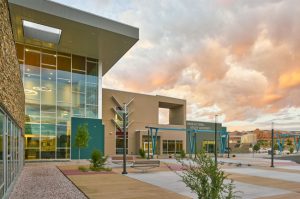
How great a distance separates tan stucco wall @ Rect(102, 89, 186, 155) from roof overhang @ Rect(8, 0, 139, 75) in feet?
40.2

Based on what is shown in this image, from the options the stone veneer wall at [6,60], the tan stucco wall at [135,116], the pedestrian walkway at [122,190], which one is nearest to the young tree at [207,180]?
the pedestrian walkway at [122,190]

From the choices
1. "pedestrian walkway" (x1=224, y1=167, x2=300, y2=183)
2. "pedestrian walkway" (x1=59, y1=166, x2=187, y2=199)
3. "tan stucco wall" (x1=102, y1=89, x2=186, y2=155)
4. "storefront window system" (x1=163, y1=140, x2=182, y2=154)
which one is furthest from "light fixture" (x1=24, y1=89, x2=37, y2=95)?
"storefront window system" (x1=163, y1=140, x2=182, y2=154)

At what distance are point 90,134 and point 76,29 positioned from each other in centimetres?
1174

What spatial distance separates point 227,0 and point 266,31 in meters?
3.71

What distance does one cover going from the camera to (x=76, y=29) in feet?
84.4

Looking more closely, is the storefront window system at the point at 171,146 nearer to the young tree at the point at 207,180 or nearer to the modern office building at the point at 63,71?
the modern office building at the point at 63,71

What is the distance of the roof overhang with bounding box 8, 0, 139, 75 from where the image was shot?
74.9ft

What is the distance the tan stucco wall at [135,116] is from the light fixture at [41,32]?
16481 millimetres

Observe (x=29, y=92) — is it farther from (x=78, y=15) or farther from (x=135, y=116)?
(x=135, y=116)

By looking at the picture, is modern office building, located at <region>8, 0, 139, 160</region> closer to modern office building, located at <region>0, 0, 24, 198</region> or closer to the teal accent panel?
the teal accent panel

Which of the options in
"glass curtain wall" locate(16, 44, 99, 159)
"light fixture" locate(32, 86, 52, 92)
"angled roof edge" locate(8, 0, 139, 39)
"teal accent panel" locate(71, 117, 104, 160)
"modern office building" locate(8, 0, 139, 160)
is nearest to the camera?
"angled roof edge" locate(8, 0, 139, 39)

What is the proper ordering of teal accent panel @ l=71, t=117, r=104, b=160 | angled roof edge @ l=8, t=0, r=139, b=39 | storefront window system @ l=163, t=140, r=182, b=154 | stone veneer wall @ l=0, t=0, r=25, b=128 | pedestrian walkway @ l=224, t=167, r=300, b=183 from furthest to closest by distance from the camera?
storefront window system @ l=163, t=140, r=182, b=154
teal accent panel @ l=71, t=117, r=104, b=160
angled roof edge @ l=8, t=0, r=139, b=39
pedestrian walkway @ l=224, t=167, r=300, b=183
stone veneer wall @ l=0, t=0, r=25, b=128

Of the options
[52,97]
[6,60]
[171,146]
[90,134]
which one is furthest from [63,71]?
[171,146]

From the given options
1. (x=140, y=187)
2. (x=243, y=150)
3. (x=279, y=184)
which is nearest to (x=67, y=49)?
(x=140, y=187)
